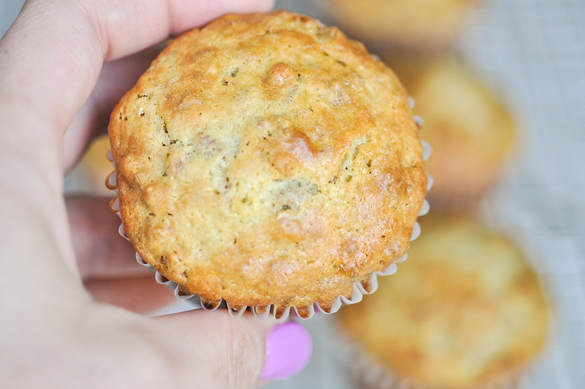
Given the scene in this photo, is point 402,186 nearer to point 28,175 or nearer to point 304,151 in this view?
point 304,151

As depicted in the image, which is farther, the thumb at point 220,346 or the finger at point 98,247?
the finger at point 98,247

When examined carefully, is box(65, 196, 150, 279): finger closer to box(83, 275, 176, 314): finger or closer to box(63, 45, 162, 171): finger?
box(83, 275, 176, 314): finger

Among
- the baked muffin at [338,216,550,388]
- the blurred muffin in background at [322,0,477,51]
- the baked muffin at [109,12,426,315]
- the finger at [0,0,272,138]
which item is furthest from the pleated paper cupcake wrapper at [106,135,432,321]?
the blurred muffin in background at [322,0,477,51]

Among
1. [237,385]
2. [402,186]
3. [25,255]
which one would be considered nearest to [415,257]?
[402,186]

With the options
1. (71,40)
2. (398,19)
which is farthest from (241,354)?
(398,19)

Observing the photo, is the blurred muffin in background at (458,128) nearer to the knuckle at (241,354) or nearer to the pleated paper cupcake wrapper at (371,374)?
the pleated paper cupcake wrapper at (371,374)

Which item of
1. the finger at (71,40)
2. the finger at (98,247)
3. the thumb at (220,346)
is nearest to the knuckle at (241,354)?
the thumb at (220,346)
